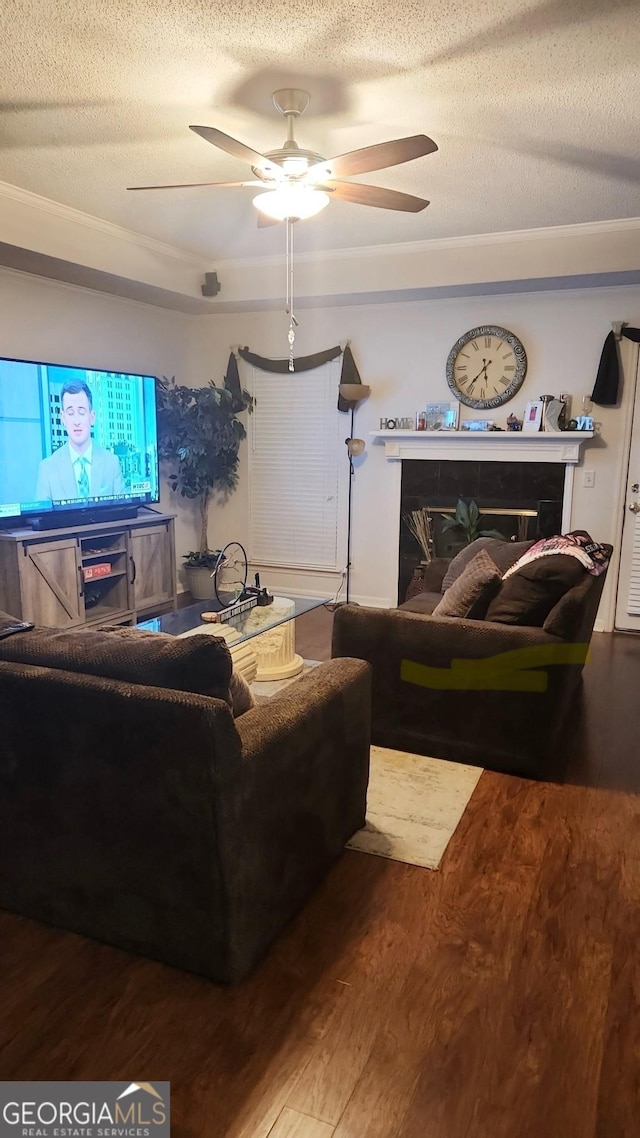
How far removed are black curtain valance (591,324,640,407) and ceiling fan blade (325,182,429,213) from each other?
221cm

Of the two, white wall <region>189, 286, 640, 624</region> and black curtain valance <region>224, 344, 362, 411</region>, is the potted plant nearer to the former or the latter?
black curtain valance <region>224, 344, 362, 411</region>

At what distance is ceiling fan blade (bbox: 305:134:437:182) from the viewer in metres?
2.45

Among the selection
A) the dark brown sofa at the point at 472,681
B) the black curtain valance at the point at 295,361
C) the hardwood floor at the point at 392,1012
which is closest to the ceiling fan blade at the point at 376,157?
the dark brown sofa at the point at 472,681

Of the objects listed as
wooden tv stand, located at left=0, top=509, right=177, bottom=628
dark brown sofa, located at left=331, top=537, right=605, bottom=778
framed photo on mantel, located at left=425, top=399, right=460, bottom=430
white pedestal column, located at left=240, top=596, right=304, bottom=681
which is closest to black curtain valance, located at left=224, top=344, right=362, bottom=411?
framed photo on mantel, located at left=425, top=399, right=460, bottom=430

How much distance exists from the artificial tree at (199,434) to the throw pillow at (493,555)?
93.5 inches

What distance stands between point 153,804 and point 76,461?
348cm

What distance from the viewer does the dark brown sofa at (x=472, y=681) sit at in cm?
284

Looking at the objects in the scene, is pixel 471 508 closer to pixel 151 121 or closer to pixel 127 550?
pixel 127 550

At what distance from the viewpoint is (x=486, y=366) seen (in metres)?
5.13

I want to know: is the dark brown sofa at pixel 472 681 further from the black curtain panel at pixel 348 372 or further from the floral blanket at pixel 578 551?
the black curtain panel at pixel 348 372

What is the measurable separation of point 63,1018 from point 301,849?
27.3 inches

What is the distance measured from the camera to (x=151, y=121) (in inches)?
116

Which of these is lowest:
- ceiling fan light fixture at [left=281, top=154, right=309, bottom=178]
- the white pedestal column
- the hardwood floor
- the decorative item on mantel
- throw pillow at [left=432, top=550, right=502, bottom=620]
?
the hardwood floor

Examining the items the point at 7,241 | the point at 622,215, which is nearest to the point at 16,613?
the point at 7,241
